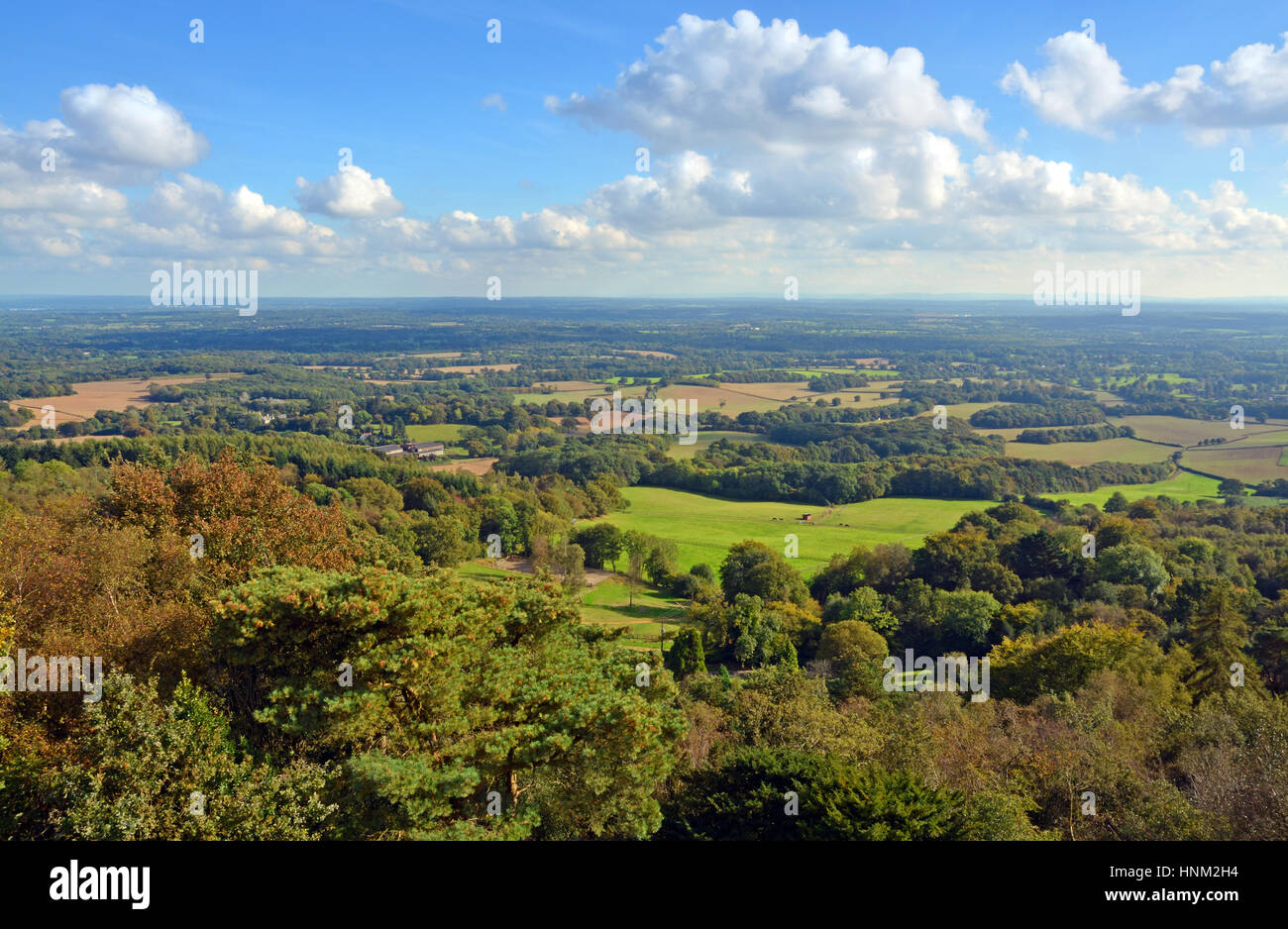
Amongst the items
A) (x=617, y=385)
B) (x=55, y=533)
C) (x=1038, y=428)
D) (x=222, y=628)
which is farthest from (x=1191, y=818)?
(x=617, y=385)

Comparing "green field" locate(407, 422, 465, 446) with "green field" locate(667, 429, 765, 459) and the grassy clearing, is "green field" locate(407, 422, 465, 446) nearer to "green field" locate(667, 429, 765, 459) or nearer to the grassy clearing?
"green field" locate(667, 429, 765, 459)

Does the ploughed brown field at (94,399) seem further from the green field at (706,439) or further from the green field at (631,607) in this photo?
the green field at (631,607)

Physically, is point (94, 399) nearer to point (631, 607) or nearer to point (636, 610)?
point (631, 607)

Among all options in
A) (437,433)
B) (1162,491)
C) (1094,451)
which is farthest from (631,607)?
(1094,451)

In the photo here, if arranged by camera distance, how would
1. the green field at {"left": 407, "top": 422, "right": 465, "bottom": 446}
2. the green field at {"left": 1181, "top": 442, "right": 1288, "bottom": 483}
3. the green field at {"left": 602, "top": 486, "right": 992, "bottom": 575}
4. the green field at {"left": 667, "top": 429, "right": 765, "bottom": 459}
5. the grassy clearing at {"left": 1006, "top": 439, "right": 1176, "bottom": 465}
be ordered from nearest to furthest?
the green field at {"left": 602, "top": 486, "right": 992, "bottom": 575} < the green field at {"left": 1181, "top": 442, "right": 1288, "bottom": 483} < the grassy clearing at {"left": 1006, "top": 439, "right": 1176, "bottom": 465} < the green field at {"left": 667, "top": 429, "right": 765, "bottom": 459} < the green field at {"left": 407, "top": 422, "right": 465, "bottom": 446}

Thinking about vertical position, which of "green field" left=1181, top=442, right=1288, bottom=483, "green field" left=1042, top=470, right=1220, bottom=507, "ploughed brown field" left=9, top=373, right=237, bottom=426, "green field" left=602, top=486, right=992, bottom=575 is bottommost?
"green field" left=602, top=486, right=992, bottom=575

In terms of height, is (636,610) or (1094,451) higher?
(1094,451)

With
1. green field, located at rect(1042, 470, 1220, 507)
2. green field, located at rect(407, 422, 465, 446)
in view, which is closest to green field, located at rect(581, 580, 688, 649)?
green field, located at rect(1042, 470, 1220, 507)

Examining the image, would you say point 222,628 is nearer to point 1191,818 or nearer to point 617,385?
point 1191,818

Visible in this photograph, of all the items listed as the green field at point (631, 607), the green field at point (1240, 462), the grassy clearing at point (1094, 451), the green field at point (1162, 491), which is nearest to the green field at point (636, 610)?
the green field at point (631, 607)

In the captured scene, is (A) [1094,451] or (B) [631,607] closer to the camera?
(B) [631,607]
